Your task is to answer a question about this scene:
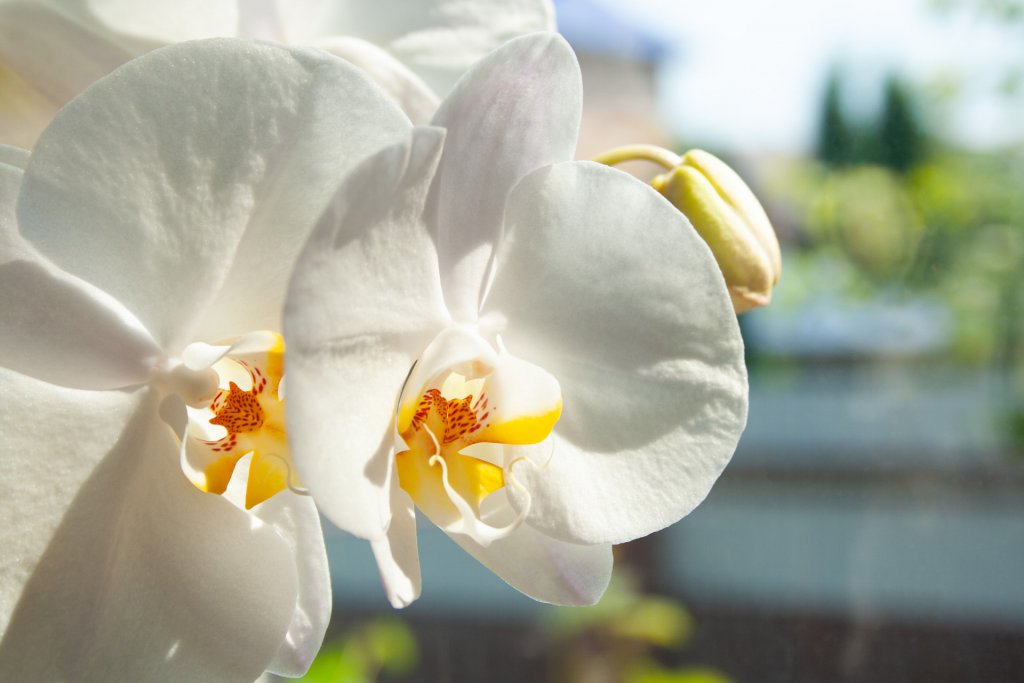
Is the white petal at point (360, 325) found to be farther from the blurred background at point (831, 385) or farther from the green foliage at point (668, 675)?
the green foliage at point (668, 675)

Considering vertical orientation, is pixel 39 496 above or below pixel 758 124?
above

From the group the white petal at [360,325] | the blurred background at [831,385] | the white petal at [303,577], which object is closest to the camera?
the white petal at [360,325]

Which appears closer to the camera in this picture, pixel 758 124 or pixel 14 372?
pixel 14 372

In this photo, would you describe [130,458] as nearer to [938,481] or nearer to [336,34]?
[336,34]

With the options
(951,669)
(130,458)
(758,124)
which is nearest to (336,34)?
(130,458)

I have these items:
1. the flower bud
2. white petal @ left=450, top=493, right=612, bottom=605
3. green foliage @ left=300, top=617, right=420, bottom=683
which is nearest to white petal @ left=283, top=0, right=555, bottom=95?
the flower bud

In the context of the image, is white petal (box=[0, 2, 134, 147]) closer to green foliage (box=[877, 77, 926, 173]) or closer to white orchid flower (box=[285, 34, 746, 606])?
white orchid flower (box=[285, 34, 746, 606])

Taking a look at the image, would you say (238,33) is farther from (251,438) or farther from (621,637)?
(621,637)

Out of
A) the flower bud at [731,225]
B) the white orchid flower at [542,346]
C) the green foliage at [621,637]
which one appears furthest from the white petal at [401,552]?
the green foliage at [621,637]
